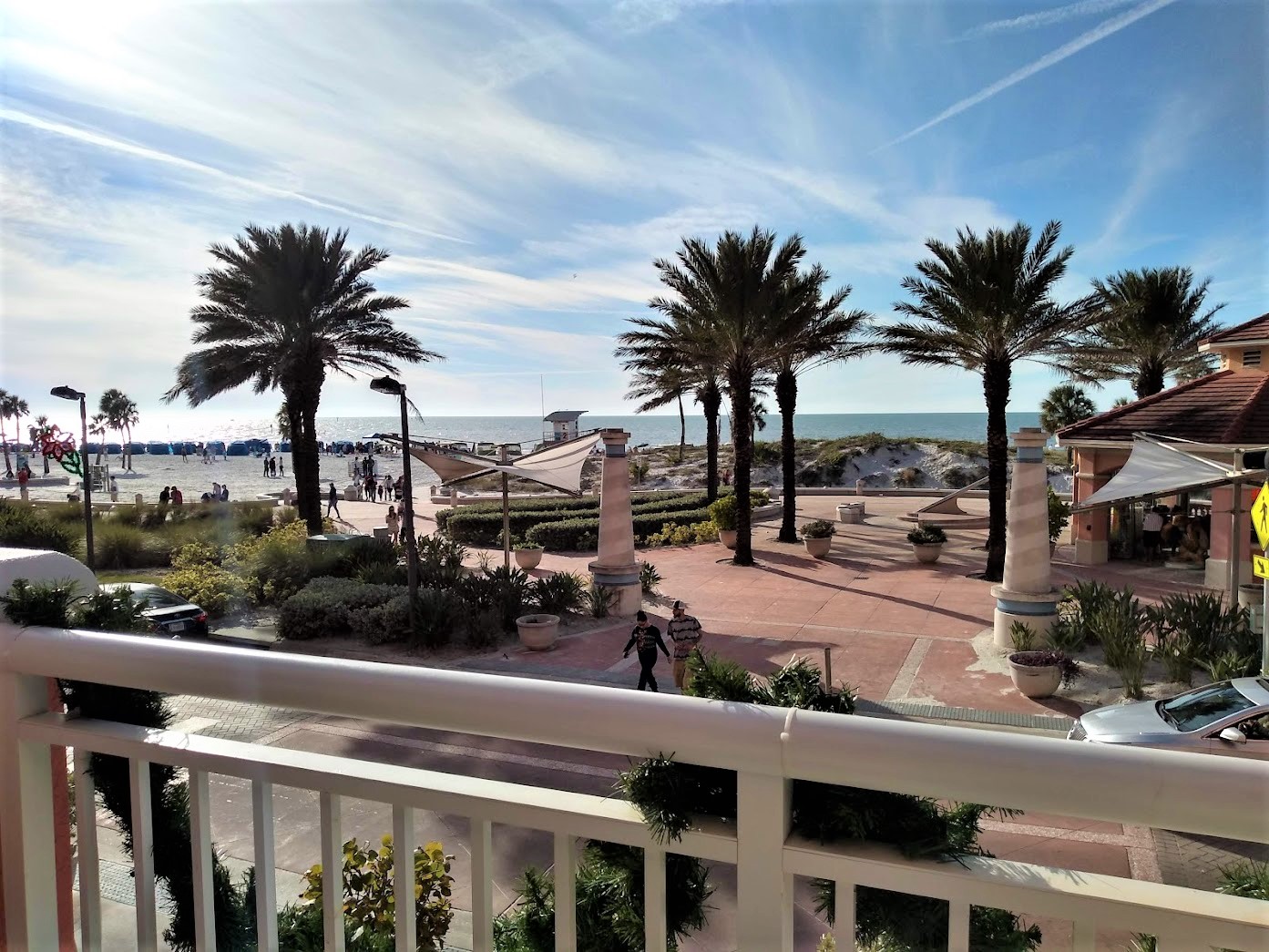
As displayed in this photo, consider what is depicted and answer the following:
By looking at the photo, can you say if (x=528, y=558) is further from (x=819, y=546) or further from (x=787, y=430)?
(x=787, y=430)

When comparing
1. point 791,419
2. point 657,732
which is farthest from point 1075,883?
point 791,419

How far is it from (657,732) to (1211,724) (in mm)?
7722

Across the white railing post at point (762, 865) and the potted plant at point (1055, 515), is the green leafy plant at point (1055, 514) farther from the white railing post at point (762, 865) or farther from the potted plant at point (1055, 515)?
the white railing post at point (762, 865)

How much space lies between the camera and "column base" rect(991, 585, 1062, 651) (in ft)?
40.4

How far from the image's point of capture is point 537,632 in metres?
13.1

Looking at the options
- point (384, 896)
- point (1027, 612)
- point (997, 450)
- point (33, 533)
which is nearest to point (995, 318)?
point (997, 450)

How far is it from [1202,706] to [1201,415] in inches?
493

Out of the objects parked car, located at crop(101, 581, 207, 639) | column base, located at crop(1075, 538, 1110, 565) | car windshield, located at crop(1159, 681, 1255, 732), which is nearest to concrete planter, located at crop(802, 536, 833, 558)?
column base, located at crop(1075, 538, 1110, 565)

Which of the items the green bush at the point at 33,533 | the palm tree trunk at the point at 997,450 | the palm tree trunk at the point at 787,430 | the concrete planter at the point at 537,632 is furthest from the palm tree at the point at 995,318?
the green bush at the point at 33,533

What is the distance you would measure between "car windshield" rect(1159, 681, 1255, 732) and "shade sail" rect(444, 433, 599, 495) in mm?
11718

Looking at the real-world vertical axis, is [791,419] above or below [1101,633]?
above

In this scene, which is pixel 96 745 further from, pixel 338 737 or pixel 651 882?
pixel 338 737

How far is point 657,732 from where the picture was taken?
1.39 m

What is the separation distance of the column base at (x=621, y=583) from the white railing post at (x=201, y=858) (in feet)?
45.8
